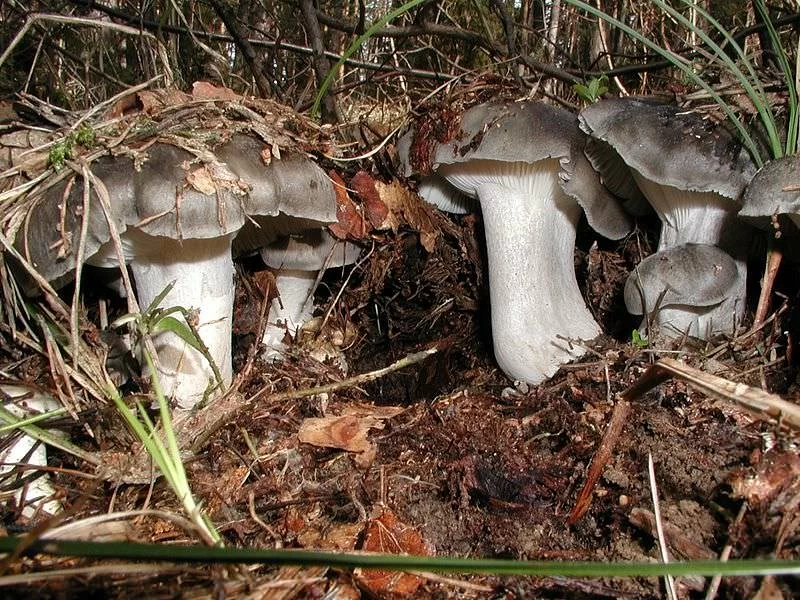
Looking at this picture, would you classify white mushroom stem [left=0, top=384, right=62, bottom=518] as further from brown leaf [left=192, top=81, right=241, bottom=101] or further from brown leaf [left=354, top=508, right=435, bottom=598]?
brown leaf [left=192, top=81, right=241, bottom=101]

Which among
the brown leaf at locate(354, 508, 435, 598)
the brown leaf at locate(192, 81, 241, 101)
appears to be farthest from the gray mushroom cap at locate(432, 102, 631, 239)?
the brown leaf at locate(354, 508, 435, 598)

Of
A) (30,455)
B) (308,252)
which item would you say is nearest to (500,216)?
(308,252)

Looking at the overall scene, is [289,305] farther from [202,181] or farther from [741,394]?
[741,394]

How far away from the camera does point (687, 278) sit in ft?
7.92

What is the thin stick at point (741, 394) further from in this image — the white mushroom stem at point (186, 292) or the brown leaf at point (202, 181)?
the white mushroom stem at point (186, 292)

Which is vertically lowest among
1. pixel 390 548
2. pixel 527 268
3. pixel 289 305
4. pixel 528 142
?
pixel 390 548

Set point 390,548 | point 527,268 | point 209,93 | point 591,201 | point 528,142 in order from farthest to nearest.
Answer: point 527,268, point 591,201, point 209,93, point 528,142, point 390,548

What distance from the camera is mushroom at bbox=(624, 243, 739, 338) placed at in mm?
2406

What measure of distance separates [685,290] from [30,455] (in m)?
2.61

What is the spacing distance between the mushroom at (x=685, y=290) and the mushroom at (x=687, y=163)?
Answer: 3.1 inches

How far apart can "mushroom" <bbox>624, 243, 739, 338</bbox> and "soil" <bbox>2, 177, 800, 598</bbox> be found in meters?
0.13

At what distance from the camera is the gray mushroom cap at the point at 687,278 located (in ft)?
7.88

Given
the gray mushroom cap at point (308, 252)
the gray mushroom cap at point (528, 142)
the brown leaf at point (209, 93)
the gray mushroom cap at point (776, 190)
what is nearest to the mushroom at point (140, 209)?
the brown leaf at point (209, 93)

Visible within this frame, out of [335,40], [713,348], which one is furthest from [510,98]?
[335,40]
